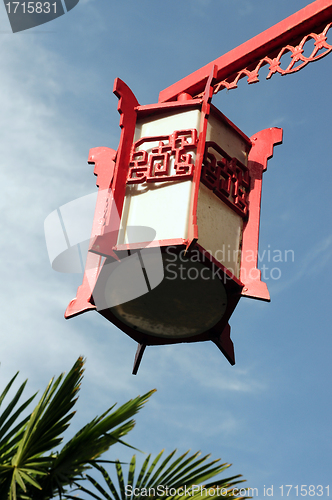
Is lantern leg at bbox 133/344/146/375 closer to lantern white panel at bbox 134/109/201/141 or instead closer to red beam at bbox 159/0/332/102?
lantern white panel at bbox 134/109/201/141

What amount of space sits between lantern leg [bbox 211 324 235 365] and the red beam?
3.70 meters

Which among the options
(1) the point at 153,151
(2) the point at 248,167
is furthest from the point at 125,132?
(2) the point at 248,167

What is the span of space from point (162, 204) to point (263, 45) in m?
3.04

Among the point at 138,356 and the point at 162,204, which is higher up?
the point at 162,204

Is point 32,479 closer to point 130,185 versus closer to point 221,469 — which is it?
point 221,469

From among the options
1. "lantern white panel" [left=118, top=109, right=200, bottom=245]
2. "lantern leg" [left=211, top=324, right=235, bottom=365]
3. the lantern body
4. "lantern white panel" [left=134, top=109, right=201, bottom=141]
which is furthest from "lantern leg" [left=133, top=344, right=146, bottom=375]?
"lantern white panel" [left=134, top=109, right=201, bottom=141]

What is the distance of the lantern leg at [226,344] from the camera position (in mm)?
8664

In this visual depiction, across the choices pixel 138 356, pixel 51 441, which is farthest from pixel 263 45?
pixel 51 441

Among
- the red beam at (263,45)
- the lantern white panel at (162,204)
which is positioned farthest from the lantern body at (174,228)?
the red beam at (263,45)

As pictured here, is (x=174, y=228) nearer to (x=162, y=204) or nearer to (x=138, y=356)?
(x=162, y=204)

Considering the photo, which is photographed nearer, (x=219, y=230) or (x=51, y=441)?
(x=51, y=441)

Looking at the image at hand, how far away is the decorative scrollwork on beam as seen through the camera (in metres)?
9.05

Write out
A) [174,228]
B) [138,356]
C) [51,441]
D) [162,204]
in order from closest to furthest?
[51,441] → [174,228] → [162,204] → [138,356]

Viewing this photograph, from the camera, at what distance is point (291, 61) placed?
9.28 meters
